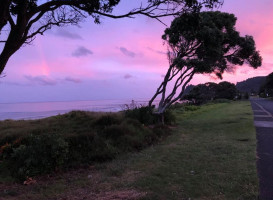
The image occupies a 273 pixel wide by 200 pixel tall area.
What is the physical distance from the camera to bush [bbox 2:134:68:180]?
6.22 m

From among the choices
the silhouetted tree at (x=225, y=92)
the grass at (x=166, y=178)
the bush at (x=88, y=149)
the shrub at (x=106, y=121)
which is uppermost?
the silhouetted tree at (x=225, y=92)

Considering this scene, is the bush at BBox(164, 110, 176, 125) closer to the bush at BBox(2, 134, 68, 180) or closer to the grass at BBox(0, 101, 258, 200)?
the grass at BBox(0, 101, 258, 200)

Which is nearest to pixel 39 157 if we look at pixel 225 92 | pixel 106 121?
pixel 106 121

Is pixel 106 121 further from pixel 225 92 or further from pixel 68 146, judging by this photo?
pixel 225 92

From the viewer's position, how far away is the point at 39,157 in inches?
250

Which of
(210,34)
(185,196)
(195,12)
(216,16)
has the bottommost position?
(185,196)

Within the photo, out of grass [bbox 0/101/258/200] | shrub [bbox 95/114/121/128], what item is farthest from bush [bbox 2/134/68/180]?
shrub [bbox 95/114/121/128]

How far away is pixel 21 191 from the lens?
5277mm

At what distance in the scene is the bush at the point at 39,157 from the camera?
6.22 m

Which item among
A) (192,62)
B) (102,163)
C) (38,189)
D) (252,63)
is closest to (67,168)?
(102,163)

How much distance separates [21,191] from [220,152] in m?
5.64

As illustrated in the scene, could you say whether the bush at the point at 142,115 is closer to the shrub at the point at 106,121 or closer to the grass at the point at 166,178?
the shrub at the point at 106,121

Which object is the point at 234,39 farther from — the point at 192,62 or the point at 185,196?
the point at 185,196

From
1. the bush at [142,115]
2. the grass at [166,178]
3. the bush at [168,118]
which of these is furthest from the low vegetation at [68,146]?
the bush at [168,118]
